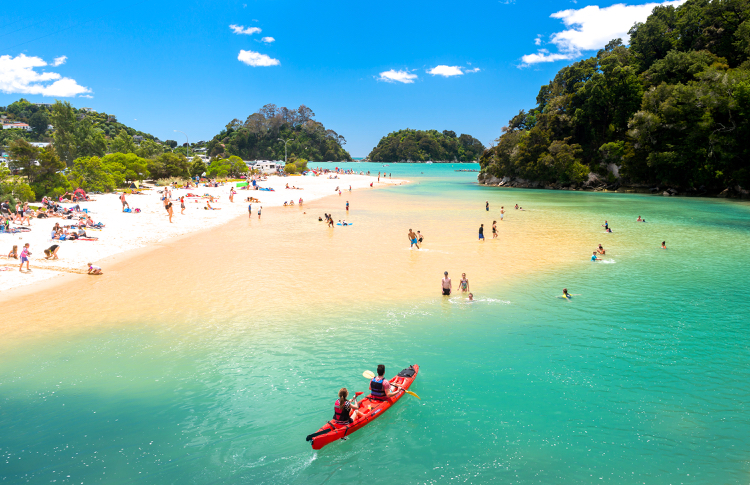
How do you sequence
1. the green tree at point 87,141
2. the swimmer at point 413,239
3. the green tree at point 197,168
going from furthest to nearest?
1. the green tree at point 197,168
2. the green tree at point 87,141
3. the swimmer at point 413,239

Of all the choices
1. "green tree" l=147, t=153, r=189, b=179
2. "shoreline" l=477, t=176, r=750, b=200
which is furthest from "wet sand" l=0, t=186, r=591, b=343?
"shoreline" l=477, t=176, r=750, b=200

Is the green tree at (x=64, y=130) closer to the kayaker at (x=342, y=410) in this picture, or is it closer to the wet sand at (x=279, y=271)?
the wet sand at (x=279, y=271)

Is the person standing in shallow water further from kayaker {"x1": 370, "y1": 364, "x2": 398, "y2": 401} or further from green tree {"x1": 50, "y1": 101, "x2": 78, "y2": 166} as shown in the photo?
green tree {"x1": 50, "y1": 101, "x2": 78, "y2": 166}

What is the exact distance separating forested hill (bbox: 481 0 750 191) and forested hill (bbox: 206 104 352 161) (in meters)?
113

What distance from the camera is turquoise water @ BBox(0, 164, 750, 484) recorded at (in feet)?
26.0

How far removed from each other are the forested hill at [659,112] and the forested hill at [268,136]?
371 ft

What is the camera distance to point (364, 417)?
901 centimetres

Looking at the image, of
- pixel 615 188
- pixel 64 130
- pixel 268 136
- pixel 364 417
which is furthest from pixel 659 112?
pixel 268 136

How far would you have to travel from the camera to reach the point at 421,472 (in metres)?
7.84

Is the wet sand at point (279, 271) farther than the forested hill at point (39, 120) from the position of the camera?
No

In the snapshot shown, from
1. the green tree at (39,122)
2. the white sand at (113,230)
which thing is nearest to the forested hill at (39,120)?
the green tree at (39,122)

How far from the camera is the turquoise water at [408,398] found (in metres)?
7.94

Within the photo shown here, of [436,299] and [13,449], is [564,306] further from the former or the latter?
[13,449]

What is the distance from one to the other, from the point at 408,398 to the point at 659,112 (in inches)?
2592
